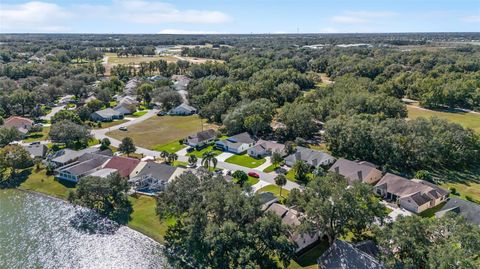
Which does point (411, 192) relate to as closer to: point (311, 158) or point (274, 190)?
point (311, 158)

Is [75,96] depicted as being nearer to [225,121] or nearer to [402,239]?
[225,121]

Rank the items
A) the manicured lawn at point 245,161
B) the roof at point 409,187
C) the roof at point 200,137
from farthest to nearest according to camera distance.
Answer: the roof at point 200,137 < the manicured lawn at point 245,161 < the roof at point 409,187

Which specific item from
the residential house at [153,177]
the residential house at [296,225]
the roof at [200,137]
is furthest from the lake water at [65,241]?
the roof at [200,137]

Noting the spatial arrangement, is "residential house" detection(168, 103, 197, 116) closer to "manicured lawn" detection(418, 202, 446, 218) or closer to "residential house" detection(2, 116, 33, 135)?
"residential house" detection(2, 116, 33, 135)

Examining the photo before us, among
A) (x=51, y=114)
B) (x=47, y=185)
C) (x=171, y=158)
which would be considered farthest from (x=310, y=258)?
(x=51, y=114)

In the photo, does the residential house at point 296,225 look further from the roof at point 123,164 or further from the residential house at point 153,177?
the roof at point 123,164

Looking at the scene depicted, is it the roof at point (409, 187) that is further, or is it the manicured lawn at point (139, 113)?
the manicured lawn at point (139, 113)

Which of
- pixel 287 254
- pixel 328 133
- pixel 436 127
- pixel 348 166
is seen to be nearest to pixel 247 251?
pixel 287 254
